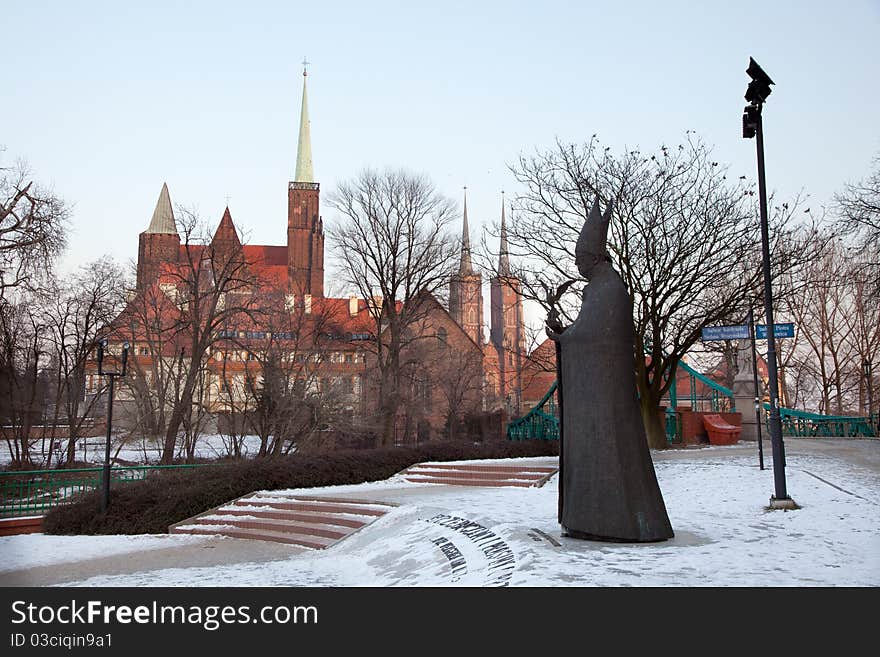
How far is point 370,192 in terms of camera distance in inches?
1419

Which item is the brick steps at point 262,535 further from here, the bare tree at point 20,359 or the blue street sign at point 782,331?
the bare tree at point 20,359

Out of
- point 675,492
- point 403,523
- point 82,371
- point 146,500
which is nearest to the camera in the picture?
point 403,523

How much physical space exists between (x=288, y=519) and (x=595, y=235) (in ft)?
31.3

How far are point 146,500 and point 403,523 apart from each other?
7.67 metres

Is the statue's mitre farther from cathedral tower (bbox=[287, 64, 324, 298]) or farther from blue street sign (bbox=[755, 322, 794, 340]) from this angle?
cathedral tower (bbox=[287, 64, 324, 298])

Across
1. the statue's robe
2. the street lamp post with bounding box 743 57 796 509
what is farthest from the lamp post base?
the statue's robe

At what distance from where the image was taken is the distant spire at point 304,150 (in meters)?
87.4

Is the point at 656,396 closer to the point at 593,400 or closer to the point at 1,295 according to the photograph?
the point at 593,400

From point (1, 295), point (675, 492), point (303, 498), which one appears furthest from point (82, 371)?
point (675, 492)

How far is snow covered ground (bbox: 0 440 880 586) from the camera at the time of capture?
7.77 m

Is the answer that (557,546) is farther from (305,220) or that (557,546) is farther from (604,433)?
(305,220)

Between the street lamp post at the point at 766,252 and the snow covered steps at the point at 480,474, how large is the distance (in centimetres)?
694

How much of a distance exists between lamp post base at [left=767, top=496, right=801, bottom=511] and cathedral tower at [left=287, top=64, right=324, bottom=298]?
255ft

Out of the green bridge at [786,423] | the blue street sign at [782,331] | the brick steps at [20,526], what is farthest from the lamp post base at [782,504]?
the green bridge at [786,423]
